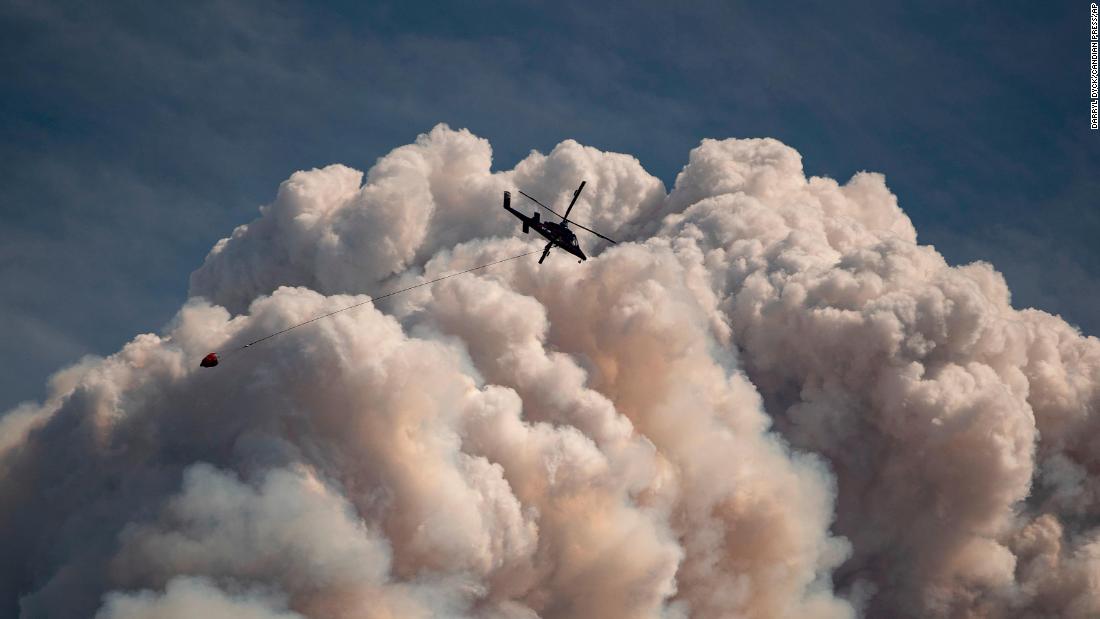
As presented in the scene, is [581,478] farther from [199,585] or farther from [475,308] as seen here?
[199,585]

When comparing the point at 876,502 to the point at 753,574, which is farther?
the point at 876,502

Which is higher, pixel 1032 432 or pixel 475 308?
pixel 1032 432

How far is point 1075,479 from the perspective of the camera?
11219 centimetres

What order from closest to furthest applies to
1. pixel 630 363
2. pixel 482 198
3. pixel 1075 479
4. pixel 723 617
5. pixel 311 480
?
pixel 311 480, pixel 723 617, pixel 630 363, pixel 1075 479, pixel 482 198

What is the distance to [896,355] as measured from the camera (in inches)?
4225

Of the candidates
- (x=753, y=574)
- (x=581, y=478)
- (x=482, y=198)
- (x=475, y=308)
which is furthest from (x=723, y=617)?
(x=482, y=198)

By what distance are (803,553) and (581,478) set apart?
2151cm

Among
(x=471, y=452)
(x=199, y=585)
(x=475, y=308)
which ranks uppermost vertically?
(x=475, y=308)

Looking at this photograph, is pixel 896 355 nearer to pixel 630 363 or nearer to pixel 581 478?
pixel 630 363

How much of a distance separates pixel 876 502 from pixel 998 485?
11.3m

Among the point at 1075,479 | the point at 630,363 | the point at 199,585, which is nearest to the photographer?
the point at 199,585

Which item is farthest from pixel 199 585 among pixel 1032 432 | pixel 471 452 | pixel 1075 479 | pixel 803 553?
pixel 1075 479

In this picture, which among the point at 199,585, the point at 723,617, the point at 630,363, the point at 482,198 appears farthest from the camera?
the point at 482,198

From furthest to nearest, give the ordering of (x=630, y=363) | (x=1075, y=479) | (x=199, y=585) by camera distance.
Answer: (x=1075, y=479), (x=630, y=363), (x=199, y=585)
